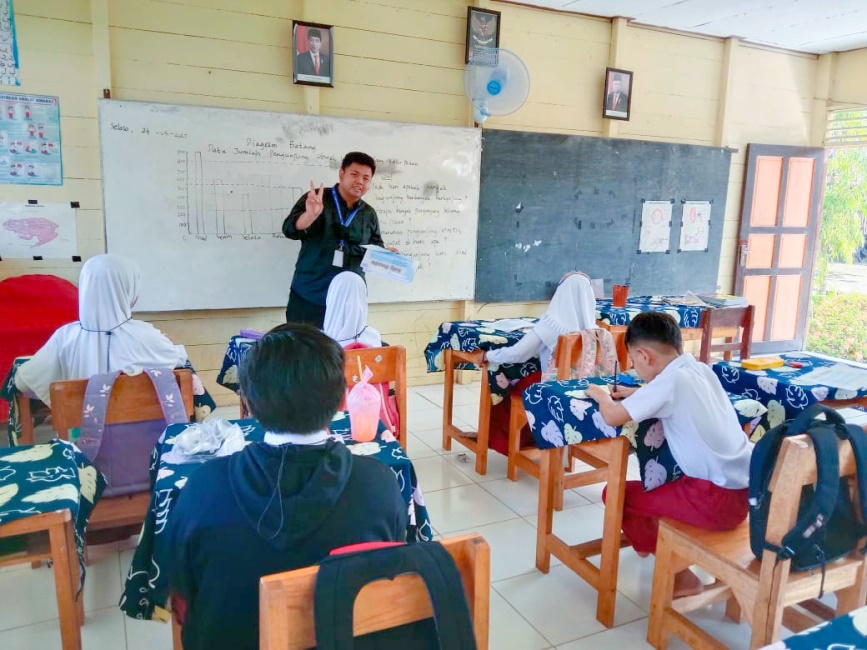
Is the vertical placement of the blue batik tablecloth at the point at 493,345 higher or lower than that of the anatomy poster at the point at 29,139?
lower

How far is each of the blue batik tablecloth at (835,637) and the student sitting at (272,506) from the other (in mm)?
605

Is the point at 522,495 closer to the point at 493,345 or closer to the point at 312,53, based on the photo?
the point at 493,345

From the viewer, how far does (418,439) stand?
3.56m

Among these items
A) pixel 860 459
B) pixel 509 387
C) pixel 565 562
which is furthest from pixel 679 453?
pixel 509 387

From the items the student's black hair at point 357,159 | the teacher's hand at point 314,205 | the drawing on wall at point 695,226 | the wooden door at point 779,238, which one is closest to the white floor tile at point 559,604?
the teacher's hand at point 314,205

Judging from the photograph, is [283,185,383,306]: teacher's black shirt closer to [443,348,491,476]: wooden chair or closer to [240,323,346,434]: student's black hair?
[443,348,491,476]: wooden chair

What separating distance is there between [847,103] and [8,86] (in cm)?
627

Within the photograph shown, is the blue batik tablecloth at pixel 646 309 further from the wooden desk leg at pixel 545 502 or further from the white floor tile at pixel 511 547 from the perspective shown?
the wooden desk leg at pixel 545 502

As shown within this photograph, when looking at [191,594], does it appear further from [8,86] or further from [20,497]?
[8,86]

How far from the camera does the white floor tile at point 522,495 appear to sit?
2.75 m

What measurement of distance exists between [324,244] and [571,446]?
5.37 feet

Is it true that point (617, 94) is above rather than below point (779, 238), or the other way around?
above

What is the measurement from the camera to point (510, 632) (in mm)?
1923

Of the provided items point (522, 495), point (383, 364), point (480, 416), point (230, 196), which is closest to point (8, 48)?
point (230, 196)
